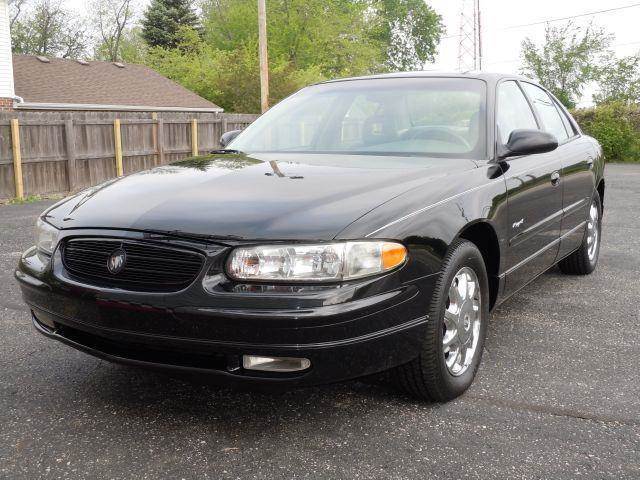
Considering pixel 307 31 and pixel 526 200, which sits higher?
pixel 307 31

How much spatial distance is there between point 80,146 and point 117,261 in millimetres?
13016

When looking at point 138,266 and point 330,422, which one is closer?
point 138,266

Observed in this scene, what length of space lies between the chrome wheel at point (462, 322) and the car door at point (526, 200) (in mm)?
411

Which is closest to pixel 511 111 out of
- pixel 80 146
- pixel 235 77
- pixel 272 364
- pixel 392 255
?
pixel 392 255

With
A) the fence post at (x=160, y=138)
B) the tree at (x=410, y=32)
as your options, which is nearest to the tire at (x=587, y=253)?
the fence post at (x=160, y=138)

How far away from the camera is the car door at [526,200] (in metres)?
3.61

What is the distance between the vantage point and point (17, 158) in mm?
13164

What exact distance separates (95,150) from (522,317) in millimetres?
12633

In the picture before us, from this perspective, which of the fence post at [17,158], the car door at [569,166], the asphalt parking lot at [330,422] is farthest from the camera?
the fence post at [17,158]

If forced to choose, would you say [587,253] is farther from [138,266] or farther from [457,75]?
[138,266]

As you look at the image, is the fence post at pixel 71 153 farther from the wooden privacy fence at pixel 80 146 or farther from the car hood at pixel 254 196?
the car hood at pixel 254 196

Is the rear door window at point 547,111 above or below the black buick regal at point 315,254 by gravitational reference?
above

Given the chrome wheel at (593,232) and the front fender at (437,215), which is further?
the chrome wheel at (593,232)

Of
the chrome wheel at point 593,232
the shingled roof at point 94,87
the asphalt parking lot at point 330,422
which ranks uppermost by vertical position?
the shingled roof at point 94,87
